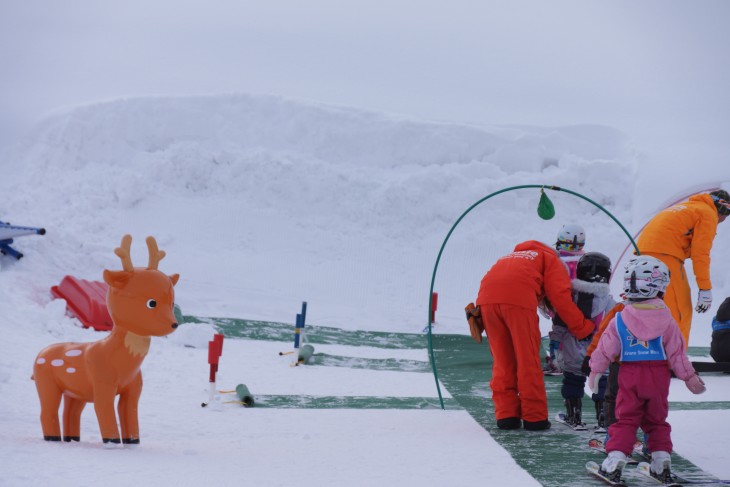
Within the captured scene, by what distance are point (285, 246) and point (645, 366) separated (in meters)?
14.0

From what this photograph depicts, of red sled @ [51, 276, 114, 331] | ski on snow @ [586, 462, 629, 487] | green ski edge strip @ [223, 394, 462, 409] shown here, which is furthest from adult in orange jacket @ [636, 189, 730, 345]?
red sled @ [51, 276, 114, 331]

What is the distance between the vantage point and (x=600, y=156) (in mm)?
22406

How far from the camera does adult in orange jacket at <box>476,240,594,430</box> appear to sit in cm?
623

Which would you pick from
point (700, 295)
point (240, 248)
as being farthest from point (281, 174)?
point (700, 295)

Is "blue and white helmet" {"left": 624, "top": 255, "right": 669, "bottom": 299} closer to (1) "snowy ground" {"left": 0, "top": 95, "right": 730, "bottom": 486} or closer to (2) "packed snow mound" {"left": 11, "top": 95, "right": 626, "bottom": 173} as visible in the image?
(1) "snowy ground" {"left": 0, "top": 95, "right": 730, "bottom": 486}

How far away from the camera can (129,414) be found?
18.3 feet

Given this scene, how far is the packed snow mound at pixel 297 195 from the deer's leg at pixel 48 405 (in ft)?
26.2

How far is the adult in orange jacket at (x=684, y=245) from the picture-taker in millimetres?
7449

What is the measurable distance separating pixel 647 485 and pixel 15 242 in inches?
434

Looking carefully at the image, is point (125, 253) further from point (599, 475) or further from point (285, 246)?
point (285, 246)

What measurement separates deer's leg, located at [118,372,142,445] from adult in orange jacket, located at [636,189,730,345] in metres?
4.52

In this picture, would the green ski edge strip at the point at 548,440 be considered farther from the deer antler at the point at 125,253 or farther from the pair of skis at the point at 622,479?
the deer antler at the point at 125,253

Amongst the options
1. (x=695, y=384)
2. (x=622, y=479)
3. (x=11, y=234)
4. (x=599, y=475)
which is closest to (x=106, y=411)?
(x=599, y=475)

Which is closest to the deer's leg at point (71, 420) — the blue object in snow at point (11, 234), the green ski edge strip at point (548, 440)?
the green ski edge strip at point (548, 440)
